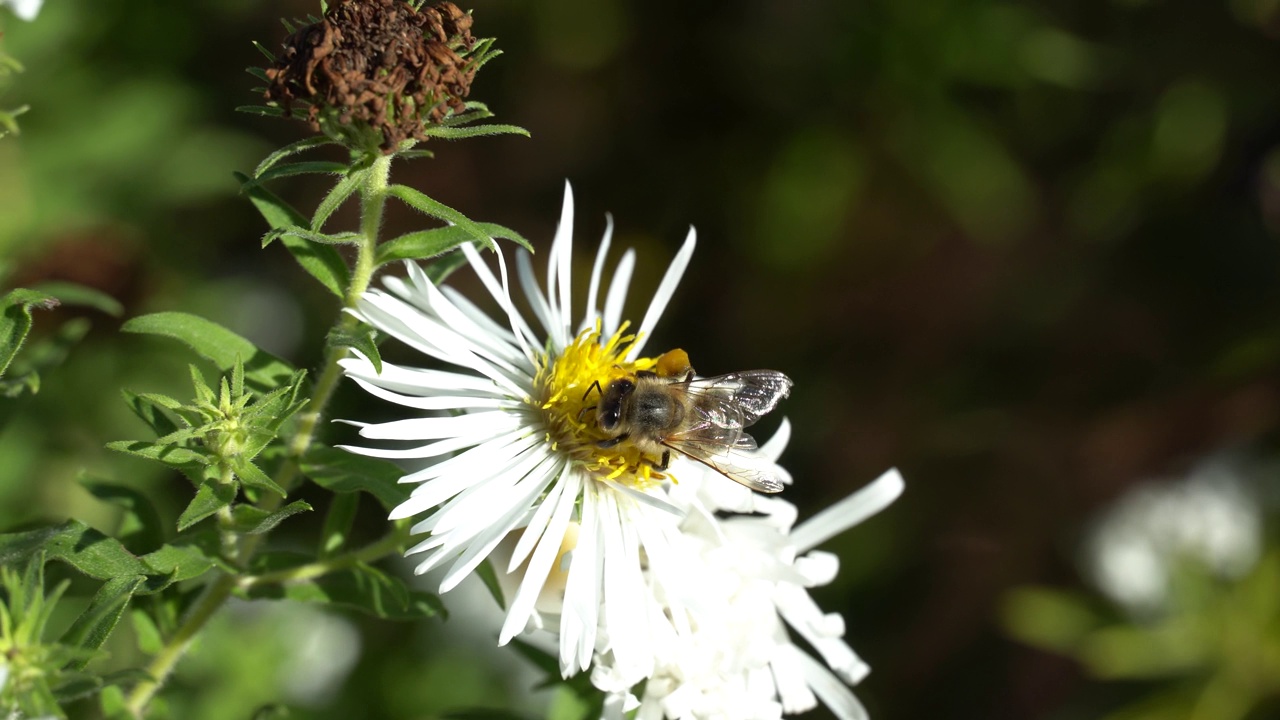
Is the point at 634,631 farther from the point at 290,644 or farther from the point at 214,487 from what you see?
the point at 290,644

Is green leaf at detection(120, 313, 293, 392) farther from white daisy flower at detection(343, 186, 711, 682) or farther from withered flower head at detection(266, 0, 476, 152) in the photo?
withered flower head at detection(266, 0, 476, 152)

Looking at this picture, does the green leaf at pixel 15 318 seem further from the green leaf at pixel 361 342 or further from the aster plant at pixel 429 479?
the green leaf at pixel 361 342

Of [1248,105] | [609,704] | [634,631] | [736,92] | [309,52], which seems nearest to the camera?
[309,52]

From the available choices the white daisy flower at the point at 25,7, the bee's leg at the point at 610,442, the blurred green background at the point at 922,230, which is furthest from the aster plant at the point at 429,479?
the blurred green background at the point at 922,230

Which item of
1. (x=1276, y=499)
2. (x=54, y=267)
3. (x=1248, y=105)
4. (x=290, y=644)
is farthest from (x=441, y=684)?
(x=1248, y=105)

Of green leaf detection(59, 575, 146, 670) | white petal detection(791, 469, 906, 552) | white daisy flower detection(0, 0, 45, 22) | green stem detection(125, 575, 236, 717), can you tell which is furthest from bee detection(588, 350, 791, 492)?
white daisy flower detection(0, 0, 45, 22)

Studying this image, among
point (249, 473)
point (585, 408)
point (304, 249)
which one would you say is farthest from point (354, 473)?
point (585, 408)
